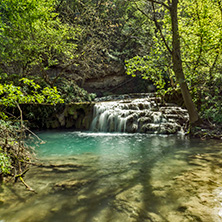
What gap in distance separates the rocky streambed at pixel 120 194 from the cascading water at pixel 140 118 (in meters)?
5.81

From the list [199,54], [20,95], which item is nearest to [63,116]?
[199,54]

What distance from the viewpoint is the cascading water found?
10.7 metres

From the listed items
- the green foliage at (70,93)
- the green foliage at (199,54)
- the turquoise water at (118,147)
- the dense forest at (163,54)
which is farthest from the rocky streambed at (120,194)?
the green foliage at (70,93)

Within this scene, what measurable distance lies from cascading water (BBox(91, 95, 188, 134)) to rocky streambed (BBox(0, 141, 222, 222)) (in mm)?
5810

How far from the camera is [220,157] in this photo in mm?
5156

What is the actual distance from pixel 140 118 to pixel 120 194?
8.54 m

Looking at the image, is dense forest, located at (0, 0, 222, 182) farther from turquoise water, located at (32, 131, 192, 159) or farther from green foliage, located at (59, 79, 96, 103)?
turquoise water, located at (32, 131, 192, 159)

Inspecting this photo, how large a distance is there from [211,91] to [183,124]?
238 centimetres

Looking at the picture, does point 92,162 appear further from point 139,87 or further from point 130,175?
point 139,87

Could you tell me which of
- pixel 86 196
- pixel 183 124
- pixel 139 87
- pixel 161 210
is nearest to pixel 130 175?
pixel 86 196

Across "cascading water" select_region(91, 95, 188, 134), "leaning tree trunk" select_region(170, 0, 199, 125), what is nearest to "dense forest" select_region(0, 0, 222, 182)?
"leaning tree trunk" select_region(170, 0, 199, 125)

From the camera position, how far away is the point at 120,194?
3240 millimetres

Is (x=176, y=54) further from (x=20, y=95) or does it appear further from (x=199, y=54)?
(x=20, y=95)

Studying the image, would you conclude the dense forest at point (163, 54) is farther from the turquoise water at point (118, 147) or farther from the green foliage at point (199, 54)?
the turquoise water at point (118, 147)
